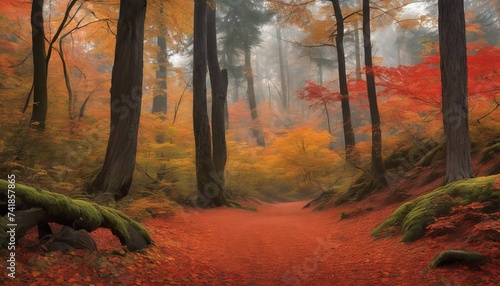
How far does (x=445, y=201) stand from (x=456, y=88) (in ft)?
9.17

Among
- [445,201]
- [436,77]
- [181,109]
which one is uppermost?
[181,109]

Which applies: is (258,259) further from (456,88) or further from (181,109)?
(181,109)

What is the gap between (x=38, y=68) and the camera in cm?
844

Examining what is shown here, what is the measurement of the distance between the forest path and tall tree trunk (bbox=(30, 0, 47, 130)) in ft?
14.7

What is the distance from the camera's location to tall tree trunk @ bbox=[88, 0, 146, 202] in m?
7.28

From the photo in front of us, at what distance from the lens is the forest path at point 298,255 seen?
4.32 m

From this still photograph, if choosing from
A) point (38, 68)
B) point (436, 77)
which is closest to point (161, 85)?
point (38, 68)

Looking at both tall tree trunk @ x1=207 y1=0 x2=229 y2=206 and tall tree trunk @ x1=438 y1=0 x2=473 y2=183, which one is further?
tall tree trunk @ x1=207 y1=0 x2=229 y2=206

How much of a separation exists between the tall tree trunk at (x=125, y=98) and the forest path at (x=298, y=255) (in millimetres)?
1545

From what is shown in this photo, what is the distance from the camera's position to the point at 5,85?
10.8 meters

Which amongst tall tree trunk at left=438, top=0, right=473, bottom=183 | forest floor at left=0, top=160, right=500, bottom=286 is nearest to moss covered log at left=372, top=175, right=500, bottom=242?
forest floor at left=0, top=160, right=500, bottom=286

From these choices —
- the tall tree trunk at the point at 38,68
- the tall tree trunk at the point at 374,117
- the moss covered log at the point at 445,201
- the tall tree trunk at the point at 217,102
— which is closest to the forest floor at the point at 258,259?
the moss covered log at the point at 445,201

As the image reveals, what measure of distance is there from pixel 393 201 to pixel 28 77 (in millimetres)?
14356

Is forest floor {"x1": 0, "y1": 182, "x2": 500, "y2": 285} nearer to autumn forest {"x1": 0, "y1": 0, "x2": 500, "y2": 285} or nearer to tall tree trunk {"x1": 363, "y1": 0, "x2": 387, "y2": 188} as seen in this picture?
autumn forest {"x1": 0, "y1": 0, "x2": 500, "y2": 285}
